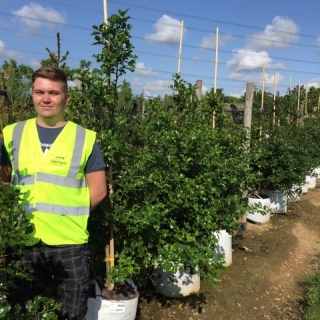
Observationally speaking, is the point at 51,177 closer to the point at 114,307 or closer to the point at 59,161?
the point at 59,161

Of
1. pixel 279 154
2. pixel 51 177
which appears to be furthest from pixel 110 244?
pixel 279 154

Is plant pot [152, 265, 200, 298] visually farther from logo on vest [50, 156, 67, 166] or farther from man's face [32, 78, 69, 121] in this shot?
man's face [32, 78, 69, 121]

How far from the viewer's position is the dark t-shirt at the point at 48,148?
2281 mm

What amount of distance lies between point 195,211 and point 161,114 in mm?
1241

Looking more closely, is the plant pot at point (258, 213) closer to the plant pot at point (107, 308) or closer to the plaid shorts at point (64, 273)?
the plant pot at point (107, 308)

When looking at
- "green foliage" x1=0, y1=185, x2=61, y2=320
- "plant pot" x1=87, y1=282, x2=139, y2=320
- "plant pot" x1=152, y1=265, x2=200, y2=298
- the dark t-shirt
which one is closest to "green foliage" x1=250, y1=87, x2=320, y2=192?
"plant pot" x1=152, y1=265, x2=200, y2=298

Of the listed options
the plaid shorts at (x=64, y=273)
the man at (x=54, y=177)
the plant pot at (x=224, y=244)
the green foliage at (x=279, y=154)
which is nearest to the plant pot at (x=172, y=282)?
the plant pot at (x=224, y=244)

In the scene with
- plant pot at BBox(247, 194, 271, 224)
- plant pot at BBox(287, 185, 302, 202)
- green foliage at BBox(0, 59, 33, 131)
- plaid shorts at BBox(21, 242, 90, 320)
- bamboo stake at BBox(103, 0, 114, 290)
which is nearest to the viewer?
plaid shorts at BBox(21, 242, 90, 320)

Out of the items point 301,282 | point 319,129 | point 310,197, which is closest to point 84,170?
point 301,282

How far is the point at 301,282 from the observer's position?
5.12m

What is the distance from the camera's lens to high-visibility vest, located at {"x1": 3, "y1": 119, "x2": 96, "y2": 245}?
224cm

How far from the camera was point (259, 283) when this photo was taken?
490cm

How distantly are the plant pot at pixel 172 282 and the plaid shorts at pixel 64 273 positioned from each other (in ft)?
5.61

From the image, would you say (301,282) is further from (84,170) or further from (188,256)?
(84,170)
